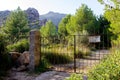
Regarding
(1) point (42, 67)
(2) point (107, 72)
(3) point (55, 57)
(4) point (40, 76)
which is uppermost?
(2) point (107, 72)

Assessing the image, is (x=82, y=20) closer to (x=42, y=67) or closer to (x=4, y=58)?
(x=42, y=67)

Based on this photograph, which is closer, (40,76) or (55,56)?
(40,76)

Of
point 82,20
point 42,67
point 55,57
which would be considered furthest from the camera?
point 82,20

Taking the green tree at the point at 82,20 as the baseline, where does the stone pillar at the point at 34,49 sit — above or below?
below

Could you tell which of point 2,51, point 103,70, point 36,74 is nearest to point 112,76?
point 103,70

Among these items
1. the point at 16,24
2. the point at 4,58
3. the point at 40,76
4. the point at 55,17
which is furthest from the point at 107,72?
the point at 55,17

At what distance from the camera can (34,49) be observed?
1005 cm

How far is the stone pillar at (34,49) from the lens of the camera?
9984 millimetres

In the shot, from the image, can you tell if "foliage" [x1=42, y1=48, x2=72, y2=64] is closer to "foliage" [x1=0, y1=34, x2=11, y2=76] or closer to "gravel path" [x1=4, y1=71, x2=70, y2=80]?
"foliage" [x1=0, y1=34, x2=11, y2=76]

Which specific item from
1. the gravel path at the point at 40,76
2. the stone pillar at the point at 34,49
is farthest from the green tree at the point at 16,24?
the gravel path at the point at 40,76

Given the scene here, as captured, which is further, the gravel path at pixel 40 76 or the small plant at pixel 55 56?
the small plant at pixel 55 56

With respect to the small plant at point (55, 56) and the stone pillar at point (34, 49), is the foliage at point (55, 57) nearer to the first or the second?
the small plant at point (55, 56)

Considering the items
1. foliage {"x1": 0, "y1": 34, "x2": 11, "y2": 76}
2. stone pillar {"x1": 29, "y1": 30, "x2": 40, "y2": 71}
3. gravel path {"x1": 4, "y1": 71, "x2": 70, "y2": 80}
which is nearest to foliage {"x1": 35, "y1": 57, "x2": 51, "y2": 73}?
stone pillar {"x1": 29, "y1": 30, "x2": 40, "y2": 71}

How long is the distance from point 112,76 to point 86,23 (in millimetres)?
26968
